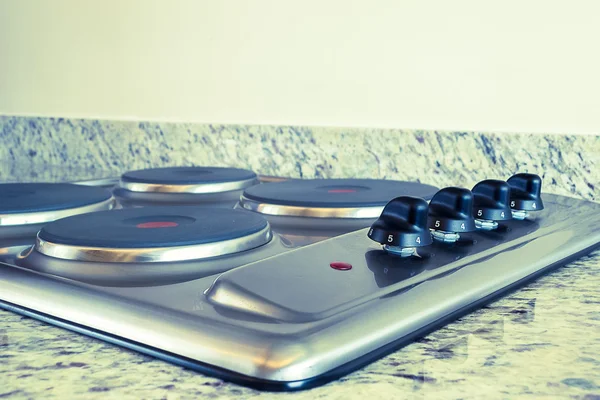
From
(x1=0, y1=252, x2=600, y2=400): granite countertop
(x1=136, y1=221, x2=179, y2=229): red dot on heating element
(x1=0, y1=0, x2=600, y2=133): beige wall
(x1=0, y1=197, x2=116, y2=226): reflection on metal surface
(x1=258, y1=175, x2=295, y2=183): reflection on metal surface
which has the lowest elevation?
(x1=0, y1=252, x2=600, y2=400): granite countertop

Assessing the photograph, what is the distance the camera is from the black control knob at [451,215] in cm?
65

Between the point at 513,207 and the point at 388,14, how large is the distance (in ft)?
1.74

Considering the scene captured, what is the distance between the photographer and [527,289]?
646mm

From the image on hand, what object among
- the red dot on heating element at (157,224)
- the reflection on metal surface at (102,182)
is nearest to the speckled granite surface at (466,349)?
the red dot on heating element at (157,224)

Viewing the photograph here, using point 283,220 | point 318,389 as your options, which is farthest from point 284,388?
point 283,220

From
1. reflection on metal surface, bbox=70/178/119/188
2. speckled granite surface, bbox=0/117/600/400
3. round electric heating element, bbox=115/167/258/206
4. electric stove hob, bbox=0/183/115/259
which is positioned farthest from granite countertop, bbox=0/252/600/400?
reflection on metal surface, bbox=70/178/119/188

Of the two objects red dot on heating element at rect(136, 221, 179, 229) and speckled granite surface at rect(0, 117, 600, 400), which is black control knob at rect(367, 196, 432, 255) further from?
red dot on heating element at rect(136, 221, 179, 229)

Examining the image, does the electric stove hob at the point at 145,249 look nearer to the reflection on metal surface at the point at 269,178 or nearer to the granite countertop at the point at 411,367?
the granite countertop at the point at 411,367

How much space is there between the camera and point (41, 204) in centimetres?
86

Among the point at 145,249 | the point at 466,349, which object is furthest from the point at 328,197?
the point at 466,349

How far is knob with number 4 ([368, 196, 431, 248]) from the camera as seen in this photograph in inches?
23.2

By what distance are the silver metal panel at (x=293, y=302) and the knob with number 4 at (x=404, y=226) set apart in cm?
1

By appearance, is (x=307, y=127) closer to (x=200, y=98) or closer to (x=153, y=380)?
(x=200, y=98)

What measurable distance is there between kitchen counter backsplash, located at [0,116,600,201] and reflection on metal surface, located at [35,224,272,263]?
0.59 m
